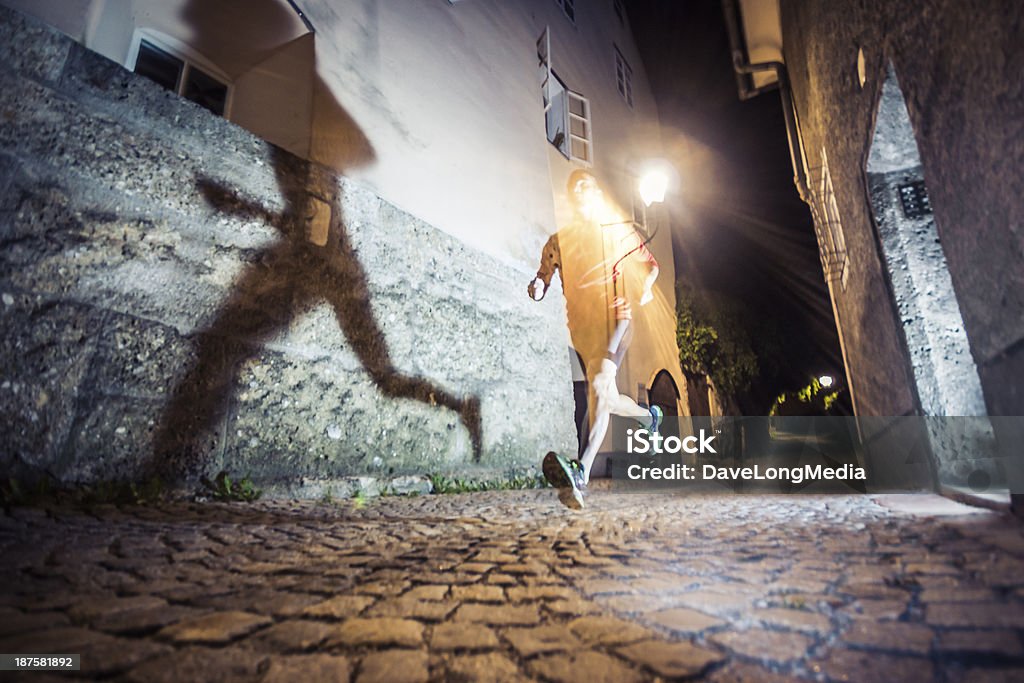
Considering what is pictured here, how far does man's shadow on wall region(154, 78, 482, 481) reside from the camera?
92.6 inches

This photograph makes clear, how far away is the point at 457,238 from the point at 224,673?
147 inches

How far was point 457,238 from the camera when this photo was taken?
4199 mm

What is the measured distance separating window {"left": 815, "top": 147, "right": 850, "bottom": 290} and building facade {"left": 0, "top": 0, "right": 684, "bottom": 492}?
3176 mm

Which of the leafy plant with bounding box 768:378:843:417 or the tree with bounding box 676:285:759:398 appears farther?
the leafy plant with bounding box 768:378:843:417

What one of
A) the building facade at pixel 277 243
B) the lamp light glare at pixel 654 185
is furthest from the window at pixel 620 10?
the building facade at pixel 277 243

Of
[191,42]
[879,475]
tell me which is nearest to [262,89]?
[191,42]

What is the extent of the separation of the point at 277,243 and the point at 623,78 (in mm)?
11519

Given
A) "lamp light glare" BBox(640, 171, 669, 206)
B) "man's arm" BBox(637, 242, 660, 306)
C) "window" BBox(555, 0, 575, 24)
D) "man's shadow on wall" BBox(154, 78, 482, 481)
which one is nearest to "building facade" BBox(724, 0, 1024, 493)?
"man's arm" BBox(637, 242, 660, 306)

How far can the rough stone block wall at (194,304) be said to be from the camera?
6.64ft

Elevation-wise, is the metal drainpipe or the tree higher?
the metal drainpipe

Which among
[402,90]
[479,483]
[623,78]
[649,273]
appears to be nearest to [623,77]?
[623,78]

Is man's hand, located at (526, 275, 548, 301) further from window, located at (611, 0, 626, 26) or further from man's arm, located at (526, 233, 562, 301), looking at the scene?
window, located at (611, 0, 626, 26)

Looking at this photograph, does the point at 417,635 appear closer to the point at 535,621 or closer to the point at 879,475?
the point at 535,621

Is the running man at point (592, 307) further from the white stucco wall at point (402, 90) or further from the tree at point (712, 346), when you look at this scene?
the tree at point (712, 346)
